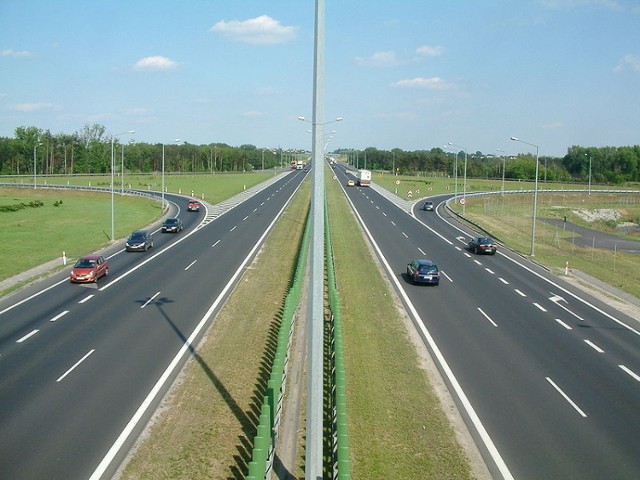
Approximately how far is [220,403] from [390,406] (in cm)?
469

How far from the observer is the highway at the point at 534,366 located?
14523 millimetres

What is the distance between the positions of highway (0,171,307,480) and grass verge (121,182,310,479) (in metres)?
0.52

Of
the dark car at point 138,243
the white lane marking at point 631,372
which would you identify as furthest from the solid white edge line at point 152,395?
the white lane marking at point 631,372

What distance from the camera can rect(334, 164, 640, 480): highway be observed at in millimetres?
14523

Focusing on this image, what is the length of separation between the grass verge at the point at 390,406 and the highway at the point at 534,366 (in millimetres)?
890

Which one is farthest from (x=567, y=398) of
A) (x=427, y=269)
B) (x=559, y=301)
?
(x=427, y=269)

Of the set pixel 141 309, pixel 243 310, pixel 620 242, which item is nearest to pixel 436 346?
pixel 243 310

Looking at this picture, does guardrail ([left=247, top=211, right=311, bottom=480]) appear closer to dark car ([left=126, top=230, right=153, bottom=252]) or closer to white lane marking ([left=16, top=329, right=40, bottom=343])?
white lane marking ([left=16, top=329, right=40, bottom=343])

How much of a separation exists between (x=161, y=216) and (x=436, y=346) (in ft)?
159

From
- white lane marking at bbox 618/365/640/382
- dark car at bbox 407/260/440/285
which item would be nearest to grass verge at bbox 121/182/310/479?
dark car at bbox 407/260/440/285

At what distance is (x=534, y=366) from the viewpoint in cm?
2064

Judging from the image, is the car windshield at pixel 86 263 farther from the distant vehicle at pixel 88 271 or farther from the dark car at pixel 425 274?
the dark car at pixel 425 274

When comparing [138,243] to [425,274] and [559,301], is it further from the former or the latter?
Answer: [559,301]

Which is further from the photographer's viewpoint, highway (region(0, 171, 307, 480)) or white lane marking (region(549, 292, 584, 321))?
white lane marking (region(549, 292, 584, 321))
